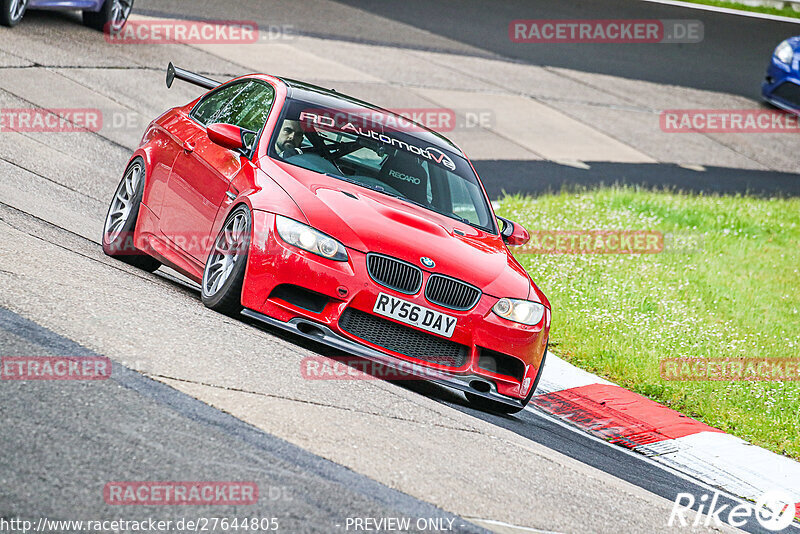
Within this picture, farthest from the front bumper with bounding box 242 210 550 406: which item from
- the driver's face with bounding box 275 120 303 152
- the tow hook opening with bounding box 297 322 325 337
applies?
the driver's face with bounding box 275 120 303 152

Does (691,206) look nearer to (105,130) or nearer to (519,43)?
(105,130)

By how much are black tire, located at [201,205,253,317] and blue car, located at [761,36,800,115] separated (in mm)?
14327

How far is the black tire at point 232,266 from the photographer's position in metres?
6.57

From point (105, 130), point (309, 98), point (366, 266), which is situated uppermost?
point (309, 98)

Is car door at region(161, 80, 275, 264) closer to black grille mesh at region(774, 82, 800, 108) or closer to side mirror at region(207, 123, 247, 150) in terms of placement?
side mirror at region(207, 123, 247, 150)

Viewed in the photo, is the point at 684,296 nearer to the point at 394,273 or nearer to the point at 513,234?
the point at 513,234

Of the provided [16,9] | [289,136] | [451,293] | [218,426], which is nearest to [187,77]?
[289,136]

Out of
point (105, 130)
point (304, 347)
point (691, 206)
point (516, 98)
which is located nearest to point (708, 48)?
point (516, 98)

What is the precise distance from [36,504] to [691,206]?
474 inches

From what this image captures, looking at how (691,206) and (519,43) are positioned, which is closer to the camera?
(691,206)

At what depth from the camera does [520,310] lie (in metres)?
6.80

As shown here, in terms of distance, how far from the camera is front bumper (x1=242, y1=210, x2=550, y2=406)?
6395 millimetres

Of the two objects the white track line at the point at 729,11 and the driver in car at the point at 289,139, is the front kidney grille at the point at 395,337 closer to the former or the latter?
the driver in car at the point at 289,139

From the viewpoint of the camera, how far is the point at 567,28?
941 inches
